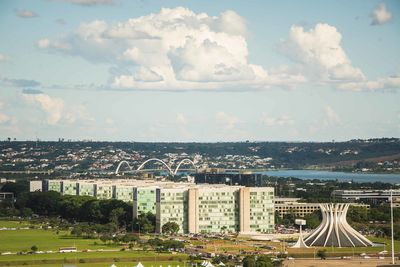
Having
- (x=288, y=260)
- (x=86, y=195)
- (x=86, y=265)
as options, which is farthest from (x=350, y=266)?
(x=86, y=195)

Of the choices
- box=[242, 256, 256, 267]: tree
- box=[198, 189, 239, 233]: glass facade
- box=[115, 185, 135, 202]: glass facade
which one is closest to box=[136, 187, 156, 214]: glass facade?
box=[198, 189, 239, 233]: glass facade

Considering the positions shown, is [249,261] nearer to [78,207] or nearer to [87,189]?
[78,207]

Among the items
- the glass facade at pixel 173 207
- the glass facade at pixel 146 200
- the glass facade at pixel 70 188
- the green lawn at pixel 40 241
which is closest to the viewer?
the green lawn at pixel 40 241

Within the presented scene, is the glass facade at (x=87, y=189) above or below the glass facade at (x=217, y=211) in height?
above

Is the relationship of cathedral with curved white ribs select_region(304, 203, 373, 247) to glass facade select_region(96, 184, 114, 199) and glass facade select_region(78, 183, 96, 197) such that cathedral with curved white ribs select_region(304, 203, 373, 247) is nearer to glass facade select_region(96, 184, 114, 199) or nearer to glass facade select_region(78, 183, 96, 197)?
glass facade select_region(96, 184, 114, 199)

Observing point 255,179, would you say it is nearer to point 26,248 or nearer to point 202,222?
point 202,222

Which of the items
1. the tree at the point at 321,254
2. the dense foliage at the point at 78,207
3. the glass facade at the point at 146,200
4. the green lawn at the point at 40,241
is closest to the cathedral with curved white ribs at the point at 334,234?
the tree at the point at 321,254

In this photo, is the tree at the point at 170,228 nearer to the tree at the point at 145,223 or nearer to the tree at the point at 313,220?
the tree at the point at 145,223

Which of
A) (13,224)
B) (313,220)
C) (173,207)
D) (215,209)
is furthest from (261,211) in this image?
(13,224)
